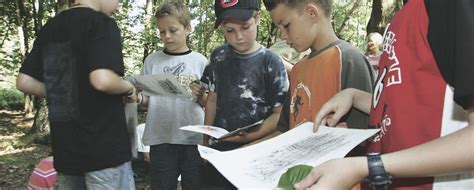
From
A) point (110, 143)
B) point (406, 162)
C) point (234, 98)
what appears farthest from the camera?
point (234, 98)

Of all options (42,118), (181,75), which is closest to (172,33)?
(181,75)

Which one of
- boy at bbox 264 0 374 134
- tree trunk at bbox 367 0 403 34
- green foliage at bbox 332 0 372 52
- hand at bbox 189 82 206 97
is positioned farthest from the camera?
green foliage at bbox 332 0 372 52

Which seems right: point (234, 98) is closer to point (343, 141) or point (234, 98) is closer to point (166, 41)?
point (166, 41)

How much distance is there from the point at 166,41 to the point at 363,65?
6.65ft

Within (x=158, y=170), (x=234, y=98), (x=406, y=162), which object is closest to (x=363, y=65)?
(x=406, y=162)

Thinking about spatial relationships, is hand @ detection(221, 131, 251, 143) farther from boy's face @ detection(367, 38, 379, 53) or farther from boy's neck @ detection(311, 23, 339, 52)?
boy's face @ detection(367, 38, 379, 53)

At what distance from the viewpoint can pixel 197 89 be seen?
9.57ft

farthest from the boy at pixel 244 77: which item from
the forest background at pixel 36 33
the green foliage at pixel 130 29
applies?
the green foliage at pixel 130 29

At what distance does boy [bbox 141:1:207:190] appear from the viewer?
312 cm

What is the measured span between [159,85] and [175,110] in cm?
38

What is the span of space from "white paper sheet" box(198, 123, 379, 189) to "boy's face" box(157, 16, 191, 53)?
2170mm

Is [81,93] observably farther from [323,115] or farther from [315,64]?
[323,115]

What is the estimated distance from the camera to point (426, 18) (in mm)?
935

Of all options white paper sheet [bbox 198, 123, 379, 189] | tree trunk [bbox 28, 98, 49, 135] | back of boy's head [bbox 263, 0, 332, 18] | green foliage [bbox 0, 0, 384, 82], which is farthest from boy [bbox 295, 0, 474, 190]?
green foliage [bbox 0, 0, 384, 82]
